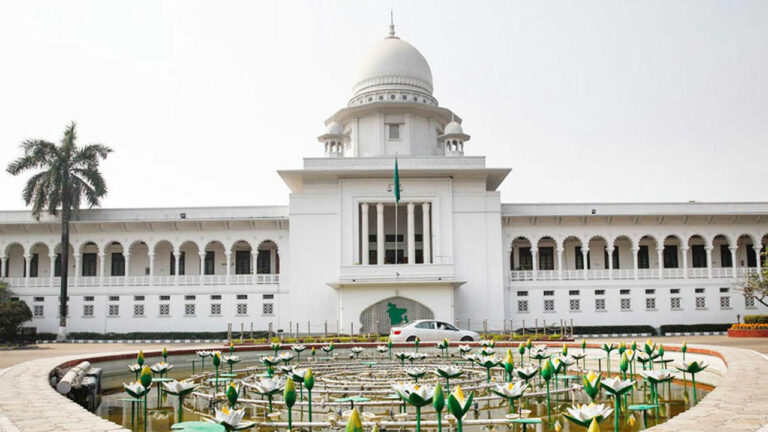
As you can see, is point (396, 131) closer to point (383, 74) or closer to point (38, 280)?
point (383, 74)

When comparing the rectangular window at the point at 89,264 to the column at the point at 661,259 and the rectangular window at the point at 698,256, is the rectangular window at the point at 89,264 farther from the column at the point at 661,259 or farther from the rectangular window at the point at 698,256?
the rectangular window at the point at 698,256

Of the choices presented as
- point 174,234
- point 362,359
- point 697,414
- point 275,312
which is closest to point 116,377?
point 362,359

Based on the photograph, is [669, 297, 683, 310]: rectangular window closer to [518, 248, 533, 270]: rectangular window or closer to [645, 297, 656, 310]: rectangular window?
[645, 297, 656, 310]: rectangular window

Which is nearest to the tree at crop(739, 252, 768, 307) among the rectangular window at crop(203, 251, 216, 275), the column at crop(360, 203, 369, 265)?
the column at crop(360, 203, 369, 265)

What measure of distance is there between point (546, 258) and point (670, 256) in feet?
23.6

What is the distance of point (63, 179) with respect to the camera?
36.1m

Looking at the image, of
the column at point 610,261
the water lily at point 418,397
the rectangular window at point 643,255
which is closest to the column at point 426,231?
the column at point 610,261

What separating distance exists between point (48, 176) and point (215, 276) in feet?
32.1

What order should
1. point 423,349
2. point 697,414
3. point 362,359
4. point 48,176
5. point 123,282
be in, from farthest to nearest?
1. point 123,282
2. point 48,176
3. point 423,349
4. point 362,359
5. point 697,414

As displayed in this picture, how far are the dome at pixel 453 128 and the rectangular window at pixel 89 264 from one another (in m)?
21.5

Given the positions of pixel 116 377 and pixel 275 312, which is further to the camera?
pixel 275 312

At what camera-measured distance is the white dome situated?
4212 cm

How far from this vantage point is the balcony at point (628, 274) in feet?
125

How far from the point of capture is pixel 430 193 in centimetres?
3656
